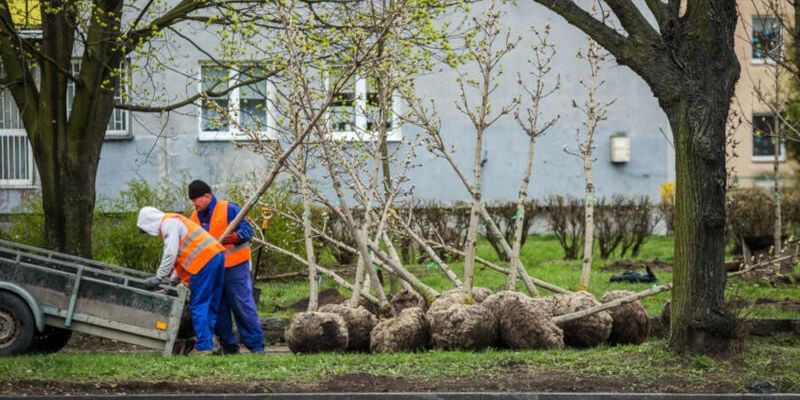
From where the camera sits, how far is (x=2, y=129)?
82.5ft

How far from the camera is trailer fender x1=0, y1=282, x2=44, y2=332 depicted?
37.2ft

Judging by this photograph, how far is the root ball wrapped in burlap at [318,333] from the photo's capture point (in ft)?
37.6

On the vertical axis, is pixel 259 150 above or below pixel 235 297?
above

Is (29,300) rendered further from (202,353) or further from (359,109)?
(359,109)

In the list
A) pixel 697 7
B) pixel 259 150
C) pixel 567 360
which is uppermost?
pixel 697 7

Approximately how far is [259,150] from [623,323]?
4.12m

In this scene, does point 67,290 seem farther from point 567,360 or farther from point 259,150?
point 567,360

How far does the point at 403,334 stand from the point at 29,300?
3.47 meters

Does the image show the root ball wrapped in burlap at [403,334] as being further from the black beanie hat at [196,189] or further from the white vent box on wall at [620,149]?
the white vent box on wall at [620,149]

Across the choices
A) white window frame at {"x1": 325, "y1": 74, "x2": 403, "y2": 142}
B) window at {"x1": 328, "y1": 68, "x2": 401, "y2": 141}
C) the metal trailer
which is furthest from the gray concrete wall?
the metal trailer

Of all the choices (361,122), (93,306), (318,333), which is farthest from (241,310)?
(361,122)

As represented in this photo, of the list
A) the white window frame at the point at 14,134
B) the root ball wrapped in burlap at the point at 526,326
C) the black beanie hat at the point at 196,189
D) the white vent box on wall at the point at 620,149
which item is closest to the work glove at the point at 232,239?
the black beanie hat at the point at 196,189

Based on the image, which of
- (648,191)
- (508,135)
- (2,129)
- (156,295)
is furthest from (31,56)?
(648,191)

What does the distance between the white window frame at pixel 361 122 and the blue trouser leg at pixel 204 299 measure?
6.40ft
